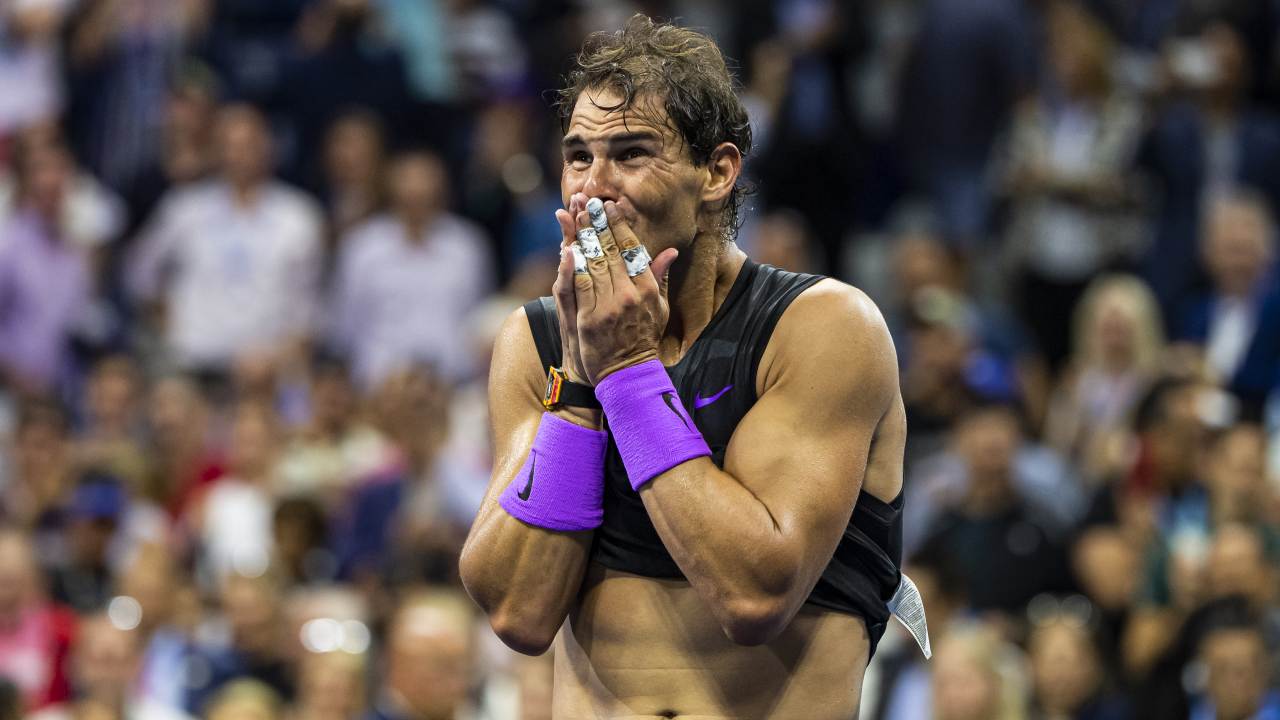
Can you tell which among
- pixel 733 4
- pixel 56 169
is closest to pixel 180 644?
pixel 56 169

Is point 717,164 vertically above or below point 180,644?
above

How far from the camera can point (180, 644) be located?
7898 mm

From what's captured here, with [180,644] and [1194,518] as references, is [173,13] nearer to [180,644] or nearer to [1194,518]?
[180,644]

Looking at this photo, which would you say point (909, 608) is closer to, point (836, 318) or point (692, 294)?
point (836, 318)

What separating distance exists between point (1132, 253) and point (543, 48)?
13.0 ft

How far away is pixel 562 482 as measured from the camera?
3.36m

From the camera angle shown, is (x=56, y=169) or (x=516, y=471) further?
(x=56, y=169)

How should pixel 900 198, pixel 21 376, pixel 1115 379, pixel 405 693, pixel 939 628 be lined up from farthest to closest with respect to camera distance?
pixel 900 198, pixel 21 376, pixel 1115 379, pixel 939 628, pixel 405 693

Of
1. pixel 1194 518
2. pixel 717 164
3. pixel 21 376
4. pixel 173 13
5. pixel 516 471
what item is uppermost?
pixel 717 164

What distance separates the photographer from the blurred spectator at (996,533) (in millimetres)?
8102

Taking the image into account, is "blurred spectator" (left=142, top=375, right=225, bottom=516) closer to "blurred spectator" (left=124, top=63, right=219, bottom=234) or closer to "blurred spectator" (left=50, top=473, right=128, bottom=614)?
"blurred spectator" (left=50, top=473, right=128, bottom=614)

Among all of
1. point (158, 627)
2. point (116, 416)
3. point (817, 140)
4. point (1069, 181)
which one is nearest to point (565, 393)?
point (158, 627)

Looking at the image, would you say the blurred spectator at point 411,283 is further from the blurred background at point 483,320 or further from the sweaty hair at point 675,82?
the sweaty hair at point 675,82

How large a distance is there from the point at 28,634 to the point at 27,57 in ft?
16.7
